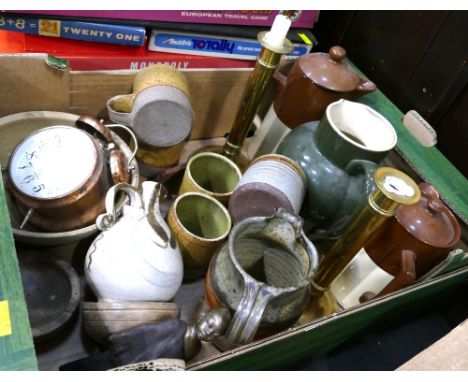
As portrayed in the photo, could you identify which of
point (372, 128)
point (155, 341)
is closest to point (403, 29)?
point (372, 128)

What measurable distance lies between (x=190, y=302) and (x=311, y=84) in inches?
20.5

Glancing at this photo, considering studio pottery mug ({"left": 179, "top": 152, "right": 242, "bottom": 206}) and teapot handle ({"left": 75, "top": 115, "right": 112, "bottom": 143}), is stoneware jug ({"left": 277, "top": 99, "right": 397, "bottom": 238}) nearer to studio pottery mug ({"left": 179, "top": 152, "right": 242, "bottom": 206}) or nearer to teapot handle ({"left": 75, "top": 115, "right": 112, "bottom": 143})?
studio pottery mug ({"left": 179, "top": 152, "right": 242, "bottom": 206})

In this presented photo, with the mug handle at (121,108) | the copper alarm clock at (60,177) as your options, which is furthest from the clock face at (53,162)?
the mug handle at (121,108)

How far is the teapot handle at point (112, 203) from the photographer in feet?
2.38

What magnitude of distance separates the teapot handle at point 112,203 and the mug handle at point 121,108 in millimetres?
236

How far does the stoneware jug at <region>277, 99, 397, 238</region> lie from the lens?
2.85ft

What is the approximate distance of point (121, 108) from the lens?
95 centimetres

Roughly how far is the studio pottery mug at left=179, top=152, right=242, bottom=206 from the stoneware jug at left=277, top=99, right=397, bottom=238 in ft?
0.37

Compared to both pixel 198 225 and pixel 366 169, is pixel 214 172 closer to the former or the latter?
pixel 198 225

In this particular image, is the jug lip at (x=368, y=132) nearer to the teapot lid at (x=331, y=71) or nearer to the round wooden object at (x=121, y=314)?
the teapot lid at (x=331, y=71)

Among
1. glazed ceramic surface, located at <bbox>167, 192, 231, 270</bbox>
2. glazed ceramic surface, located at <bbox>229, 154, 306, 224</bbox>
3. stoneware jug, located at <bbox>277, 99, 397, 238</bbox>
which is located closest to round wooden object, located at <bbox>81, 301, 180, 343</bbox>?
glazed ceramic surface, located at <bbox>167, 192, 231, 270</bbox>

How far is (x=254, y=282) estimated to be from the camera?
0.68 meters

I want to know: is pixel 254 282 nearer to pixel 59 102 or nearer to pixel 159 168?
pixel 159 168

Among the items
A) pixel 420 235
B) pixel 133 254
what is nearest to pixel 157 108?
pixel 133 254
